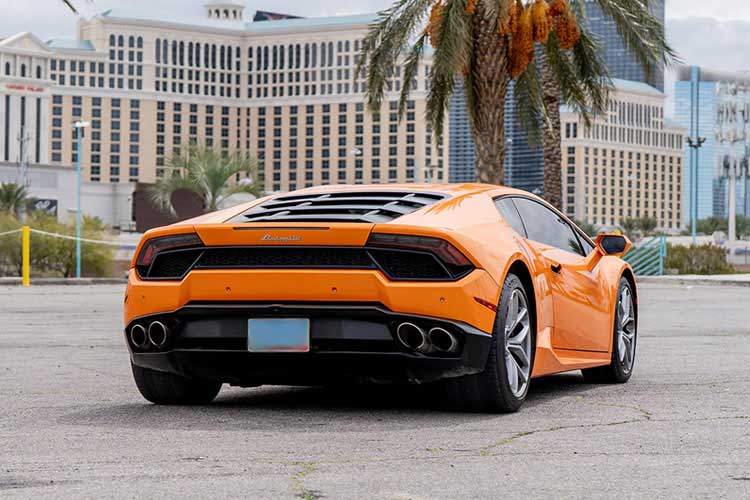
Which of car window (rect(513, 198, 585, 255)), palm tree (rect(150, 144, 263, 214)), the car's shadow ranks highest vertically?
palm tree (rect(150, 144, 263, 214))

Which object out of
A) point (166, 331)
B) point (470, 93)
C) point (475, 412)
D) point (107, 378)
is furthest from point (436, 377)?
point (470, 93)

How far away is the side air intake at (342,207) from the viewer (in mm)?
6781

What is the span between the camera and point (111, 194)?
16938cm

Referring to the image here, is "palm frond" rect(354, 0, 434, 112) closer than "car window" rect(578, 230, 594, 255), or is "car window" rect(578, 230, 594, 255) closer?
"car window" rect(578, 230, 594, 255)

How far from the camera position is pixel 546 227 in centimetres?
818

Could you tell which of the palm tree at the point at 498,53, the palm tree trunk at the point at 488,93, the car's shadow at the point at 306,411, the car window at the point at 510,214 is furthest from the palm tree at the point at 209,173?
the car window at the point at 510,214

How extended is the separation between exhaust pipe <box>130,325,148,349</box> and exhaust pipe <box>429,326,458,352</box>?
152 centimetres

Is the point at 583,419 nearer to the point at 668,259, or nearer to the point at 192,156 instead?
the point at 668,259

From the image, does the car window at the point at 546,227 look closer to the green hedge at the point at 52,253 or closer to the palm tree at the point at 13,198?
the green hedge at the point at 52,253

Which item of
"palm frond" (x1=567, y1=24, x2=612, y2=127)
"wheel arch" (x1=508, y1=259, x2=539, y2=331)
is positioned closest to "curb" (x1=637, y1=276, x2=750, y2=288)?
"palm frond" (x1=567, y1=24, x2=612, y2=127)

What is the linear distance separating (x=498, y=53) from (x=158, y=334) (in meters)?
19.8

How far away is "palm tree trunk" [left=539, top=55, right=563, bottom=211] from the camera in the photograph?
28.3 metres

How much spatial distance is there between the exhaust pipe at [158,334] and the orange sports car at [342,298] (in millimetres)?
10

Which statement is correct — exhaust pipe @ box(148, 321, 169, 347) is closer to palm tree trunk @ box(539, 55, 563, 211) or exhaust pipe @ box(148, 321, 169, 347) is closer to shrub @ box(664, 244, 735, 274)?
palm tree trunk @ box(539, 55, 563, 211)
